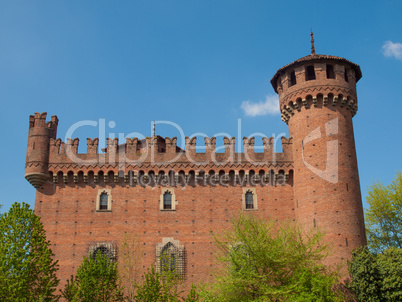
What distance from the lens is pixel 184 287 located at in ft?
86.8

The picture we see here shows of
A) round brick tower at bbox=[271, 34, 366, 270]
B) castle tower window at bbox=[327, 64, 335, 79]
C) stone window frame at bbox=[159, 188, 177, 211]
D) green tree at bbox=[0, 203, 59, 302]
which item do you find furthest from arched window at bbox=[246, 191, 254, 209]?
green tree at bbox=[0, 203, 59, 302]

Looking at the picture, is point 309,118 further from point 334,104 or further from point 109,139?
point 109,139

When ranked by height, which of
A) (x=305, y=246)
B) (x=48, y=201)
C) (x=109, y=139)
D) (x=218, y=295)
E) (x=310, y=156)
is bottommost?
(x=218, y=295)

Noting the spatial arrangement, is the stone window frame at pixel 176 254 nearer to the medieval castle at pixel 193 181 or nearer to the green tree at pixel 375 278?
the medieval castle at pixel 193 181

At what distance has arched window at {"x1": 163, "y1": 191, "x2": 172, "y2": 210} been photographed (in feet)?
95.2

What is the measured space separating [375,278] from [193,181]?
1271 cm

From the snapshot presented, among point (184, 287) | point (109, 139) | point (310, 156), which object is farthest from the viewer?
point (109, 139)

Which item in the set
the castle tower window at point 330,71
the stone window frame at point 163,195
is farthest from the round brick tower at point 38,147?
the castle tower window at point 330,71

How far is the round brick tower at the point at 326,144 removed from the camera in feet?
86.2

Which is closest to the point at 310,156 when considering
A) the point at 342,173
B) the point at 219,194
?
the point at 342,173

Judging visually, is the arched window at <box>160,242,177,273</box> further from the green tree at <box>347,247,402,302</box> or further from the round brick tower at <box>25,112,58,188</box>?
the green tree at <box>347,247,402,302</box>

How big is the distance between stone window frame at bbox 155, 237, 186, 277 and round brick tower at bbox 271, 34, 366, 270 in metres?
7.92

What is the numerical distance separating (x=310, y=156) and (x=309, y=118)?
2.70 meters

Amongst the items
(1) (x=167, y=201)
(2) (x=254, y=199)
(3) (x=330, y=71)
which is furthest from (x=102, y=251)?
(3) (x=330, y=71)
